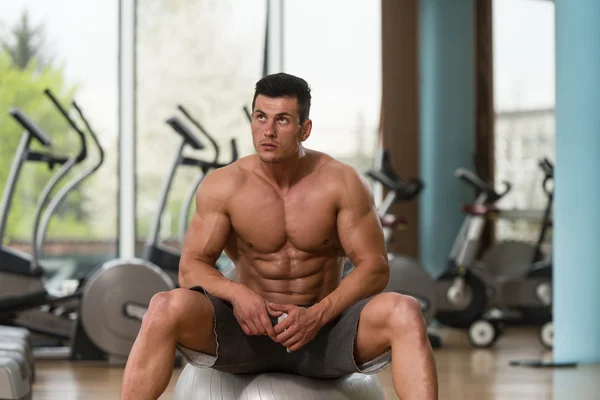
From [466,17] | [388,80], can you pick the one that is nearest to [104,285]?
[388,80]

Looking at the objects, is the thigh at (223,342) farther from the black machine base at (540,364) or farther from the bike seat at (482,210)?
the bike seat at (482,210)

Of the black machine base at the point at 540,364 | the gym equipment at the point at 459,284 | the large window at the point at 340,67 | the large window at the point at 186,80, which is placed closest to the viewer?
the black machine base at the point at 540,364

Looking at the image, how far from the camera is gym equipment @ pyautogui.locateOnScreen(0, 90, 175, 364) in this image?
4504 mm

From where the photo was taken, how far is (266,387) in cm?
225

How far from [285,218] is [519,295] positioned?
11.9 ft

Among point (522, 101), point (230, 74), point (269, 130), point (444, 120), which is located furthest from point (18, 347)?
point (522, 101)

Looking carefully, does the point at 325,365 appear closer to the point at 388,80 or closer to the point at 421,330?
the point at 421,330

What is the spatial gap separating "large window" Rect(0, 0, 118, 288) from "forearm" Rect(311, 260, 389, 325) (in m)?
3.74

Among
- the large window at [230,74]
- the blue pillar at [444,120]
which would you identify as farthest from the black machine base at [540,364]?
the large window at [230,74]

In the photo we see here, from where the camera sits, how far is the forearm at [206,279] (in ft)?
7.21

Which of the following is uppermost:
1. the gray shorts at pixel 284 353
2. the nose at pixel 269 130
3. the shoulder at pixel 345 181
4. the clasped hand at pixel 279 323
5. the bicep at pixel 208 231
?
the nose at pixel 269 130

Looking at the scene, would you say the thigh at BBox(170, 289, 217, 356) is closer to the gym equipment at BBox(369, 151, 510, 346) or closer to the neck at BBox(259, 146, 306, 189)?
the neck at BBox(259, 146, 306, 189)

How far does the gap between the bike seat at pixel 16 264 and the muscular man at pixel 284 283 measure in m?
2.46

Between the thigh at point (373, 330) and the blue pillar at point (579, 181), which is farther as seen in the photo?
the blue pillar at point (579, 181)
